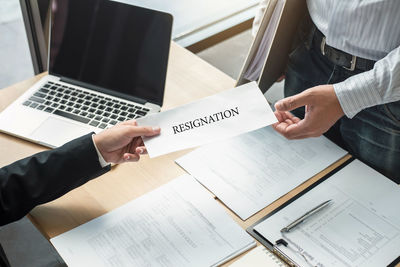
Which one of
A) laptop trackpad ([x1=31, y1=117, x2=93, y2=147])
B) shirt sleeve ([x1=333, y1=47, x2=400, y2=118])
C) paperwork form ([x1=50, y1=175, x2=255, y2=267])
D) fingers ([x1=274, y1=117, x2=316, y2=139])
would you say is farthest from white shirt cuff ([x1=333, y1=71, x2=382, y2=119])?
laptop trackpad ([x1=31, y1=117, x2=93, y2=147])

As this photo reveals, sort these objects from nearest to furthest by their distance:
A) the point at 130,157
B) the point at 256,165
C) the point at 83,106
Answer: the point at 130,157 < the point at 256,165 < the point at 83,106

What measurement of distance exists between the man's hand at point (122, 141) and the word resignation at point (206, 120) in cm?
5

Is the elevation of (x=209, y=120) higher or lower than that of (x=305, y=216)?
higher

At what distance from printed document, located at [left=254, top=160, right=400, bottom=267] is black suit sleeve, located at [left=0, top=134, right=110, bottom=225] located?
16.5 inches

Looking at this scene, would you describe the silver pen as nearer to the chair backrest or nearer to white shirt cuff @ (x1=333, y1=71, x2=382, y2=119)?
white shirt cuff @ (x1=333, y1=71, x2=382, y2=119)

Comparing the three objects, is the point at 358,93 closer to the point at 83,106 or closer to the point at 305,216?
the point at 305,216

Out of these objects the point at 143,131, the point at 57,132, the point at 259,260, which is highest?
the point at 143,131

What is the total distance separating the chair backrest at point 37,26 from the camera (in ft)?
5.41

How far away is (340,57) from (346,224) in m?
0.44

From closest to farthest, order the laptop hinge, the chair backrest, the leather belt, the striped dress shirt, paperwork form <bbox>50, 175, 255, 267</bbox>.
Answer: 1. paperwork form <bbox>50, 175, 255, 267</bbox>
2. the striped dress shirt
3. the leather belt
4. the laptop hinge
5. the chair backrest

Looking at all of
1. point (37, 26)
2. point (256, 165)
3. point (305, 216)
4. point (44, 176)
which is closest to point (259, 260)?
point (305, 216)

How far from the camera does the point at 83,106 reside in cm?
125

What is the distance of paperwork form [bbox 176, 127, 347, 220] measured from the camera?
1.07m

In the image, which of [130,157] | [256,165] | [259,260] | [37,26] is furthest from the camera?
[37,26]
